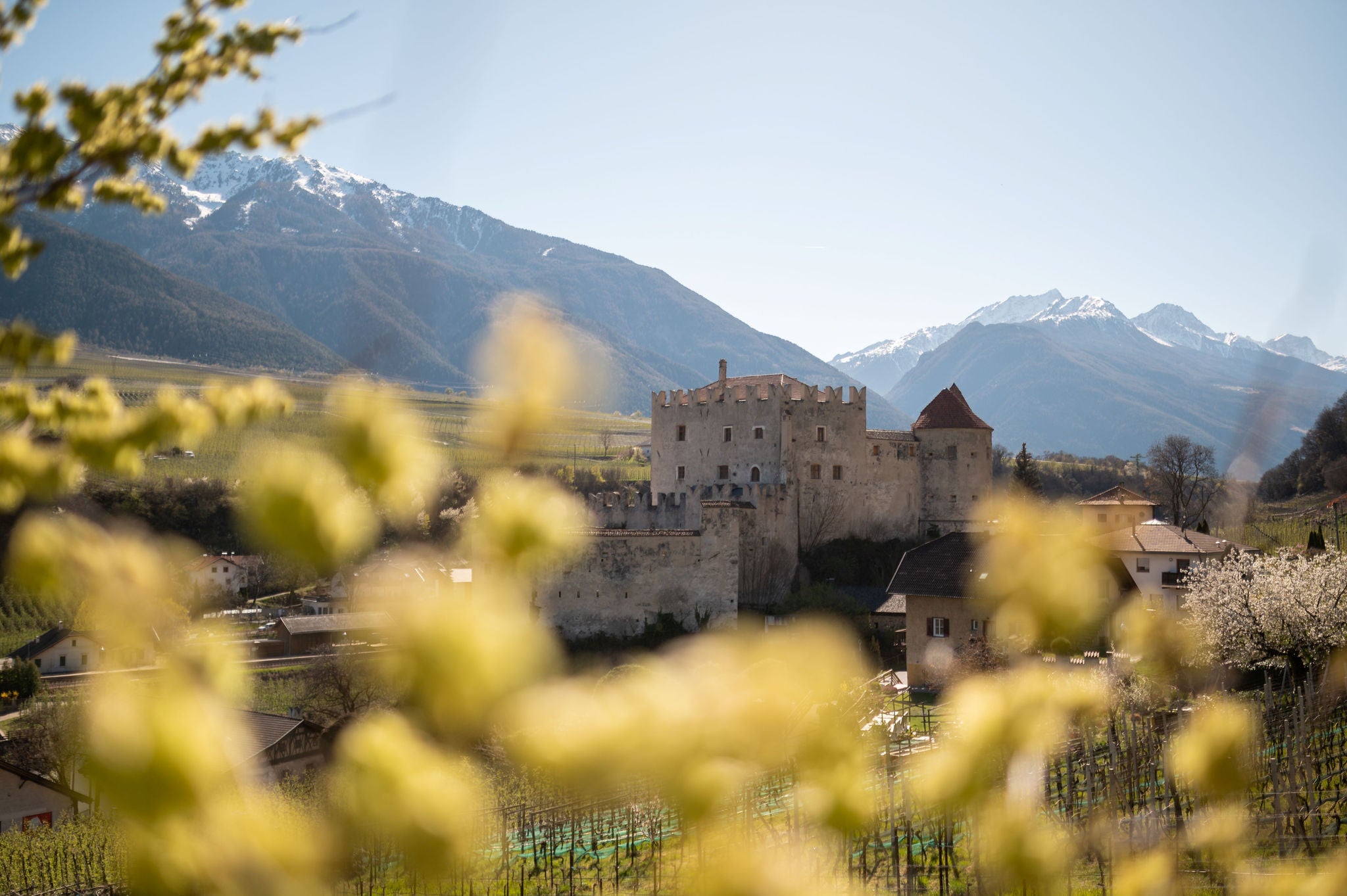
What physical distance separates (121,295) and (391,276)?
138 feet

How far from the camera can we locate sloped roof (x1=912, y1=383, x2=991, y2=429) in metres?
43.8

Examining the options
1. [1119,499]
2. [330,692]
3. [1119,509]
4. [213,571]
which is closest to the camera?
[213,571]

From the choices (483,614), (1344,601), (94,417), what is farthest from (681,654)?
(1344,601)

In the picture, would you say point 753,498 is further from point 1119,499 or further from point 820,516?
point 1119,499

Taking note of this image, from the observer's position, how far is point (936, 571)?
2669 cm

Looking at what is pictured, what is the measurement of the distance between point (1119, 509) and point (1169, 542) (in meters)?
13.3

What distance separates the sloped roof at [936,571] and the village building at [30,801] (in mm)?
21768

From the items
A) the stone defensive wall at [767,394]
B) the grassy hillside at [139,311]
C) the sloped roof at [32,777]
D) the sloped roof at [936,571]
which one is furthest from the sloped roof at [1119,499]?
the grassy hillside at [139,311]

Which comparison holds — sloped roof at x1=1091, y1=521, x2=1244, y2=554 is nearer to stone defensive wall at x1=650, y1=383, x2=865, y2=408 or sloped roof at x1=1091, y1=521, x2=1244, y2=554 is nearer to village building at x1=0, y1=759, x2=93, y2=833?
stone defensive wall at x1=650, y1=383, x2=865, y2=408

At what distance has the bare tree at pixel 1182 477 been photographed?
50.2 metres

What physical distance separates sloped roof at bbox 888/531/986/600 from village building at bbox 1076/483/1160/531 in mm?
11547

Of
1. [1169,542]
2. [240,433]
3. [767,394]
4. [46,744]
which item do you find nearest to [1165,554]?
[1169,542]

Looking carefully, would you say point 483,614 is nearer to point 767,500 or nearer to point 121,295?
point 767,500

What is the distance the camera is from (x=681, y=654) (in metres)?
1.73
